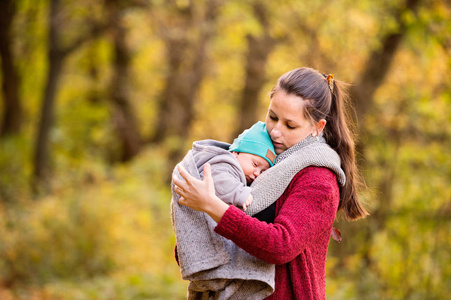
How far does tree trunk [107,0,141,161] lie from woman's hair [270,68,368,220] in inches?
435

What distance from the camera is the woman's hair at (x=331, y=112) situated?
2094 mm

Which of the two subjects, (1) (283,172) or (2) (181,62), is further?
(2) (181,62)

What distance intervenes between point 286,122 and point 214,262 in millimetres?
629

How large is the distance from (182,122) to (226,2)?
15.3 feet

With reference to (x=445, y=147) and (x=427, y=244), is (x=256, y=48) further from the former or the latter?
(x=427, y=244)

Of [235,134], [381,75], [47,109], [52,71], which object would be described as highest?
[52,71]

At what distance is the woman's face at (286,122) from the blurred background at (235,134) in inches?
54.7

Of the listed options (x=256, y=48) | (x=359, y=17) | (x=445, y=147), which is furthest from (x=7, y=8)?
(x=445, y=147)

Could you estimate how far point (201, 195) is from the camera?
1.88 meters

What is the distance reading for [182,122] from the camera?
513 inches

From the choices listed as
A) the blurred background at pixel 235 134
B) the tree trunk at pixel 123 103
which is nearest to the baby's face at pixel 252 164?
the blurred background at pixel 235 134

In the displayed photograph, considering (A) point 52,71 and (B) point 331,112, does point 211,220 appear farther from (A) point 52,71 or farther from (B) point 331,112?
(A) point 52,71

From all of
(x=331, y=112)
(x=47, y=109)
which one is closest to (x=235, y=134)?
(x=47, y=109)

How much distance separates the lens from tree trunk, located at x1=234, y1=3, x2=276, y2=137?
9.04 metres
